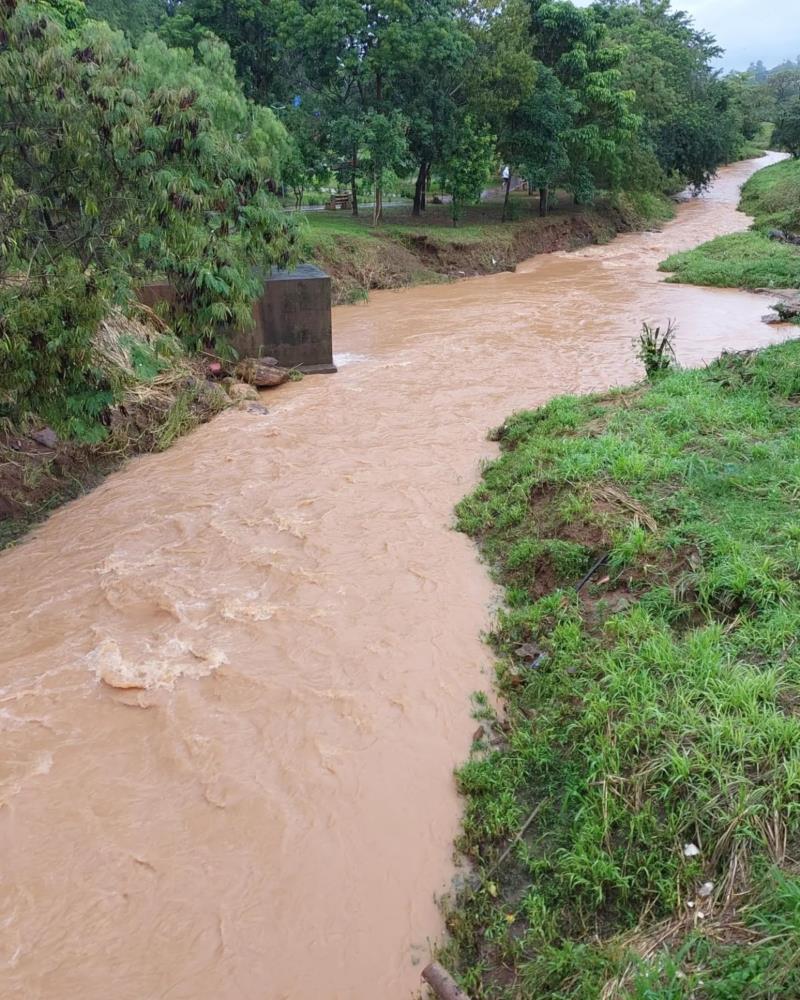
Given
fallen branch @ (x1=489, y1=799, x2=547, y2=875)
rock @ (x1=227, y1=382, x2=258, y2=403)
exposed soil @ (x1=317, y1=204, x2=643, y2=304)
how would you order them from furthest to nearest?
1. exposed soil @ (x1=317, y1=204, x2=643, y2=304)
2. rock @ (x1=227, y1=382, x2=258, y2=403)
3. fallen branch @ (x1=489, y1=799, x2=547, y2=875)

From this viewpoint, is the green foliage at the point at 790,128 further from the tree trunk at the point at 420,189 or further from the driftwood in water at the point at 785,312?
the driftwood in water at the point at 785,312

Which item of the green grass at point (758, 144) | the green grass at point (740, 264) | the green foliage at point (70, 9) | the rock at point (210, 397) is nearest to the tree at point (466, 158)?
the green grass at point (740, 264)

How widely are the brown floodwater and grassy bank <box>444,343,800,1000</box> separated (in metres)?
0.32

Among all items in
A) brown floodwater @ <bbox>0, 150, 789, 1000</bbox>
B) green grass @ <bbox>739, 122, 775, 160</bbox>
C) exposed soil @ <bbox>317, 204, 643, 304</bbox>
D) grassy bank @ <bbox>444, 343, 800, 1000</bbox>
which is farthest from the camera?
green grass @ <bbox>739, 122, 775, 160</bbox>

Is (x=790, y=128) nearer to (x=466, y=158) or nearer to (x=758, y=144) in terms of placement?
(x=758, y=144)

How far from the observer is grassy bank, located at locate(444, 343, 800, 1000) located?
9.56ft

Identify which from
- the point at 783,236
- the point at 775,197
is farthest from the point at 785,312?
the point at 775,197

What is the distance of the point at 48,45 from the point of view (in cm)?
423

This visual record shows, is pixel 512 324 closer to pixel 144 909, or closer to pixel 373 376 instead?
pixel 373 376

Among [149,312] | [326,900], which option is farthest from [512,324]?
[326,900]

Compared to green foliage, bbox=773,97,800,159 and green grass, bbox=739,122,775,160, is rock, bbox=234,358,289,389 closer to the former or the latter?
green foliage, bbox=773,97,800,159

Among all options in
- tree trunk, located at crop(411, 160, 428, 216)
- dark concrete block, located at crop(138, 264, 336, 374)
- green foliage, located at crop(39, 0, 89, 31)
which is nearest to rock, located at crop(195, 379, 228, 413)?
dark concrete block, located at crop(138, 264, 336, 374)

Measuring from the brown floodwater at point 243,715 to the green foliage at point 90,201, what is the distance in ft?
5.32

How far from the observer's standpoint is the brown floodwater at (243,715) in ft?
10.8
